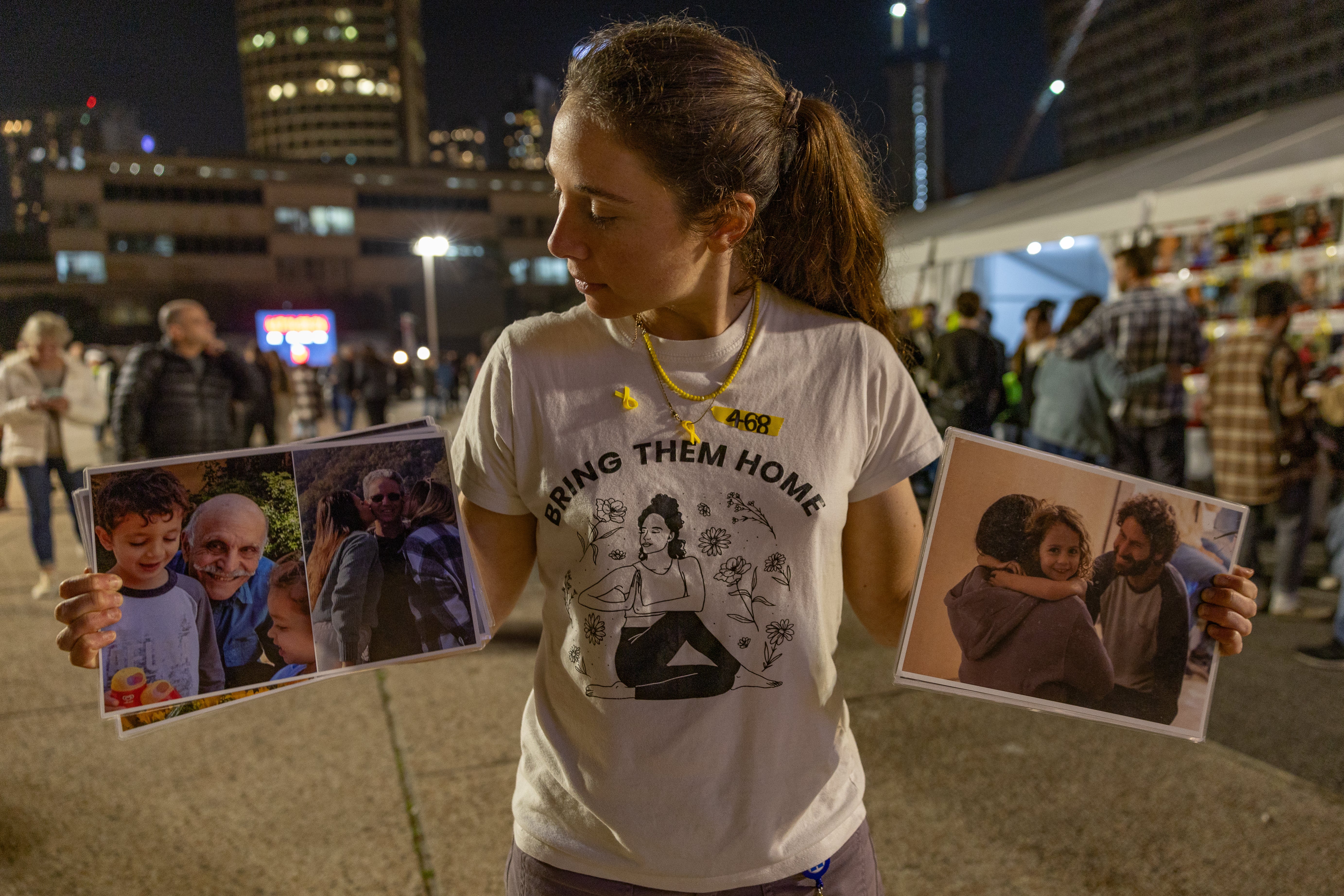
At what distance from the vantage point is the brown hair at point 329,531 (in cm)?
120

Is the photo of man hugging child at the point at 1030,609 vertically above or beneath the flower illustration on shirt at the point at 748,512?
beneath

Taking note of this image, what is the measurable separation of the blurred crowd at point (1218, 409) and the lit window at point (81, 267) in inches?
2864

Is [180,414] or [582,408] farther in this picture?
[180,414]

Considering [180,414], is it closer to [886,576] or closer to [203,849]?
[203,849]

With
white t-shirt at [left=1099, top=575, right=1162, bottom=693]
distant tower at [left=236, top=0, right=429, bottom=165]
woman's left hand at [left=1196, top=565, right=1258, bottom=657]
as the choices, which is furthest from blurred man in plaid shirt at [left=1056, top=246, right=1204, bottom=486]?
distant tower at [left=236, top=0, right=429, bottom=165]

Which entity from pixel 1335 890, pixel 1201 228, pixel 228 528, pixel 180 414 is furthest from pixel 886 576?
pixel 1201 228

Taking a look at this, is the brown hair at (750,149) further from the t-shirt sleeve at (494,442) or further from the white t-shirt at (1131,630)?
the white t-shirt at (1131,630)

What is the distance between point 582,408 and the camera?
4.08ft

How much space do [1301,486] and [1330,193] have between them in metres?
2.36

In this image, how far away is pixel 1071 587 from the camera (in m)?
1.30

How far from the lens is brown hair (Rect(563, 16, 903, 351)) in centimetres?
113

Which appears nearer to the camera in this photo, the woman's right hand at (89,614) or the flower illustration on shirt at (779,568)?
the woman's right hand at (89,614)

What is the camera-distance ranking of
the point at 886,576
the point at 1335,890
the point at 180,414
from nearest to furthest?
the point at 886,576 < the point at 1335,890 < the point at 180,414

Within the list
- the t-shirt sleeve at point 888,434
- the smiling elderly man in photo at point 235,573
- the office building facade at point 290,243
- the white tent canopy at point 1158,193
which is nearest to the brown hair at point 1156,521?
the t-shirt sleeve at point 888,434
